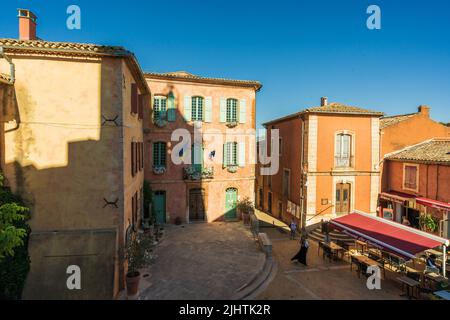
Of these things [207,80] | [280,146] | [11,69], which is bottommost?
[280,146]

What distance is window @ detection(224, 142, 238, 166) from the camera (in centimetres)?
1870

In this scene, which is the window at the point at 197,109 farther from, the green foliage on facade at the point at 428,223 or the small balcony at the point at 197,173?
the green foliage on facade at the point at 428,223

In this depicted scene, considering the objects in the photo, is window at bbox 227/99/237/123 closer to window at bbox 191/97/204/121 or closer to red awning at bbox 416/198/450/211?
window at bbox 191/97/204/121

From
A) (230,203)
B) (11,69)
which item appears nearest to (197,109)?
(230,203)

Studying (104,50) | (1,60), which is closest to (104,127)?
(104,50)

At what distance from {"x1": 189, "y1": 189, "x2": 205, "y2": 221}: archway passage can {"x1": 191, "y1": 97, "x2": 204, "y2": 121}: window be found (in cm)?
541

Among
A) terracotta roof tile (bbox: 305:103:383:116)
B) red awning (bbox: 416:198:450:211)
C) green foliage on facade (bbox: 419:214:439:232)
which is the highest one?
terracotta roof tile (bbox: 305:103:383:116)

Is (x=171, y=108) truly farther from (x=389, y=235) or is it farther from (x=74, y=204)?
(x=389, y=235)

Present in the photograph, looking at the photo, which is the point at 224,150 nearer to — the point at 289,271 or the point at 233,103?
the point at 233,103

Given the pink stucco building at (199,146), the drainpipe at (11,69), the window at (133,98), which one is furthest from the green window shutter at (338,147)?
the drainpipe at (11,69)

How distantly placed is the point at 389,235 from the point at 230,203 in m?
10.7

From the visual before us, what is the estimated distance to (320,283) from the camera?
1109 centimetres

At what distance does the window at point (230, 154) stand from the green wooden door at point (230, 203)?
210 centimetres

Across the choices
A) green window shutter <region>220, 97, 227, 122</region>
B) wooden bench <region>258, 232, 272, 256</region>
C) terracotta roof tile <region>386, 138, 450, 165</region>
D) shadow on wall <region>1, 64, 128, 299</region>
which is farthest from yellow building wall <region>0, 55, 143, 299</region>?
terracotta roof tile <region>386, 138, 450, 165</region>
